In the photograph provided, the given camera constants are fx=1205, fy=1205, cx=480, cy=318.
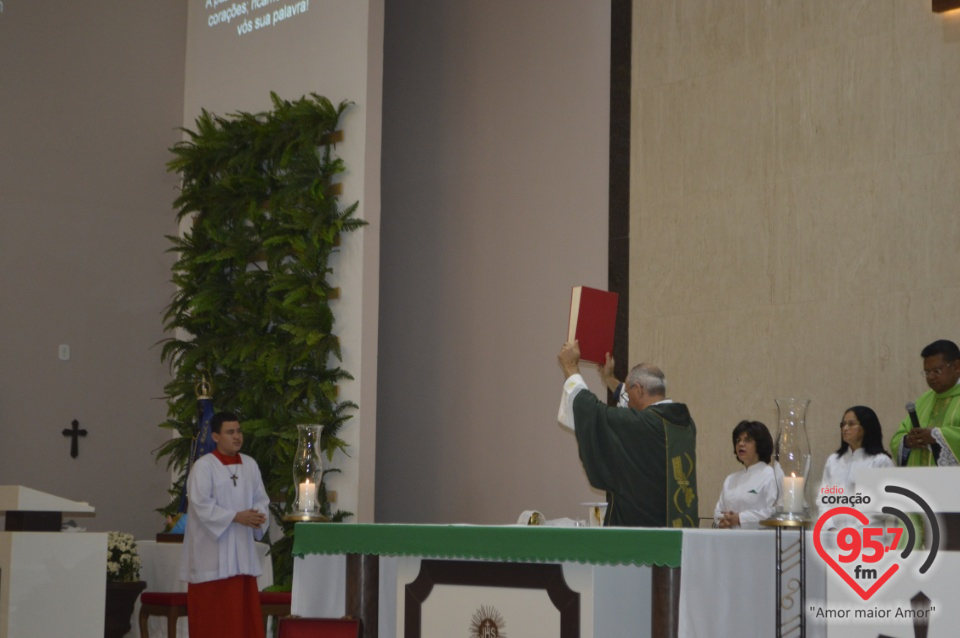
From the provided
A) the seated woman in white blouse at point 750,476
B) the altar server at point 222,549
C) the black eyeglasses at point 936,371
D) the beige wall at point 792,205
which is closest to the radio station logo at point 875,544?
the black eyeglasses at point 936,371

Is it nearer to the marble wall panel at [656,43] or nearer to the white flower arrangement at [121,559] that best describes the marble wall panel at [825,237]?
the marble wall panel at [656,43]

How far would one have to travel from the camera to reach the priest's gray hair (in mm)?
5402

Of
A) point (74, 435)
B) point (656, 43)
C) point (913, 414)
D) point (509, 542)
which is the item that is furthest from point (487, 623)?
point (74, 435)

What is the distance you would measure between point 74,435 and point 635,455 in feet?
18.0

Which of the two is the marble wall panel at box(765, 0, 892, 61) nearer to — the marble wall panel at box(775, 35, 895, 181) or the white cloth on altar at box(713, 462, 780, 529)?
the marble wall panel at box(775, 35, 895, 181)

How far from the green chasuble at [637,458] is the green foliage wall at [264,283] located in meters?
3.51

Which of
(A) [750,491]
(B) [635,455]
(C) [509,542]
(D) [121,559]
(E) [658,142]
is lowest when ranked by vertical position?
(D) [121,559]

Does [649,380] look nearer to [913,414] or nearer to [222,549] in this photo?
[913,414]

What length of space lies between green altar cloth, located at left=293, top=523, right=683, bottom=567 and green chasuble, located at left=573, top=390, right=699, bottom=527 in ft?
2.65

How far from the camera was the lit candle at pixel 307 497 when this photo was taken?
474cm

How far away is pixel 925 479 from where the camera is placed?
351cm

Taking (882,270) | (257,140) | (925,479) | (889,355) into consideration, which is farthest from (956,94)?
(257,140)

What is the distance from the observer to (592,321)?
5391mm

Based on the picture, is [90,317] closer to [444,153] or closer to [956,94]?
[444,153]
